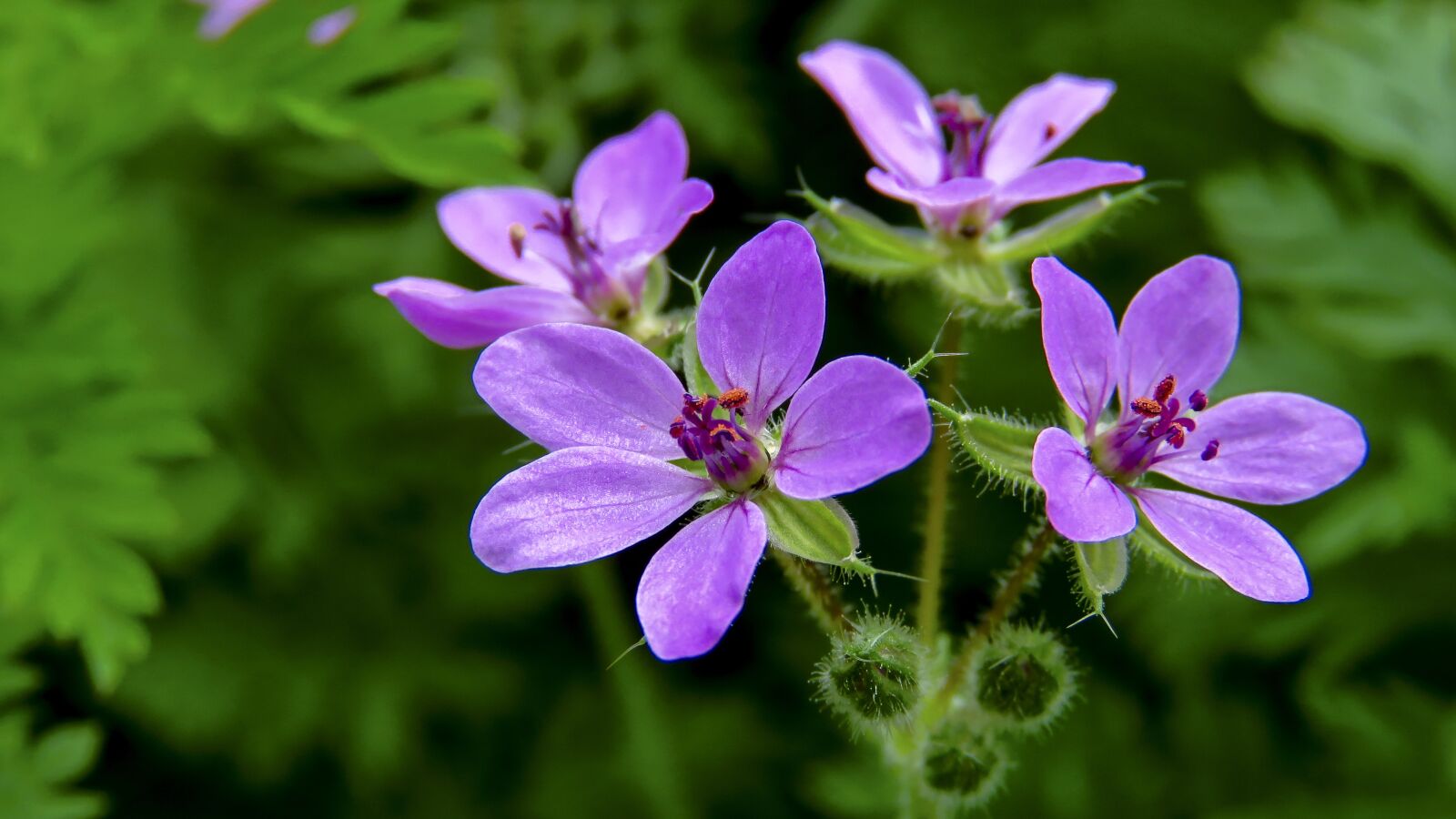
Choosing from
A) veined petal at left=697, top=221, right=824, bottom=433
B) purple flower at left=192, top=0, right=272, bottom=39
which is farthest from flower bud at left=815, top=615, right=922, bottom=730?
purple flower at left=192, top=0, right=272, bottom=39

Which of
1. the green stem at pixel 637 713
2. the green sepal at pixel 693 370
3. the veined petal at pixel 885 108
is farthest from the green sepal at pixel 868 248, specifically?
the green stem at pixel 637 713

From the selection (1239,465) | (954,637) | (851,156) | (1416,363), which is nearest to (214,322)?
(851,156)

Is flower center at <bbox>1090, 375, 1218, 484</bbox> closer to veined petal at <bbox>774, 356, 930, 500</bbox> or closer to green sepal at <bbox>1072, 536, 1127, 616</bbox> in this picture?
green sepal at <bbox>1072, 536, 1127, 616</bbox>

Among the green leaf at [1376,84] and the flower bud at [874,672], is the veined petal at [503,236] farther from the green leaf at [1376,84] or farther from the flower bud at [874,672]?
the green leaf at [1376,84]

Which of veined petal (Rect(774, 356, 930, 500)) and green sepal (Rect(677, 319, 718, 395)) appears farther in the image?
green sepal (Rect(677, 319, 718, 395))

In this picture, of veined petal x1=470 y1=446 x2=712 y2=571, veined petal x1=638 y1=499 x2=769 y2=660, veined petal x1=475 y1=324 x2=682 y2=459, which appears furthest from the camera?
veined petal x1=475 y1=324 x2=682 y2=459

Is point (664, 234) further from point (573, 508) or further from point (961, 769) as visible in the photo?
point (961, 769)

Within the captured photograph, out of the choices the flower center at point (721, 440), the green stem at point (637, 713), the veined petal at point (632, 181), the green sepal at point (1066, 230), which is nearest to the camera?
the flower center at point (721, 440)
